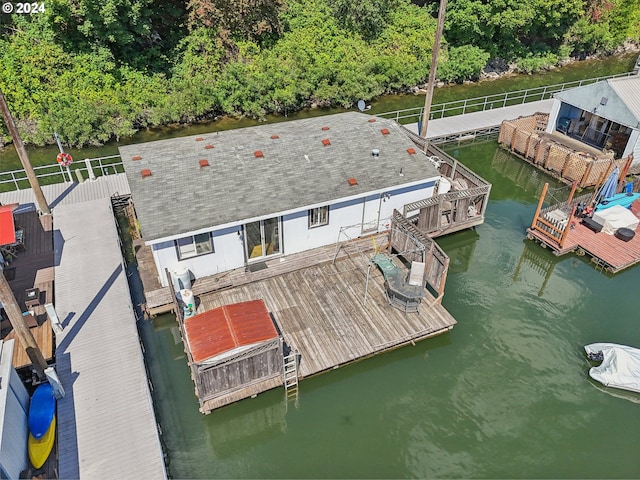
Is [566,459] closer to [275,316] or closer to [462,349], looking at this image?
[462,349]

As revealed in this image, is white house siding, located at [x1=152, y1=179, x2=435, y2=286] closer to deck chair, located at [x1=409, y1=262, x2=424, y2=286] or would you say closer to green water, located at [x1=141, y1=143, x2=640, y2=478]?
green water, located at [x1=141, y1=143, x2=640, y2=478]

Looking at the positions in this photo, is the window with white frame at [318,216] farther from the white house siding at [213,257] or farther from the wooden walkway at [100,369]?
the wooden walkway at [100,369]

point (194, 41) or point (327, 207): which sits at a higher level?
point (194, 41)

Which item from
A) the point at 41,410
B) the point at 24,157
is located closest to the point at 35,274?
the point at 24,157

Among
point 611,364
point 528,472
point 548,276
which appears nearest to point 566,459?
point 528,472

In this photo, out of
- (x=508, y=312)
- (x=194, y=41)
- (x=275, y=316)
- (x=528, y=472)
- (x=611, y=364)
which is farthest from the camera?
(x=194, y=41)
